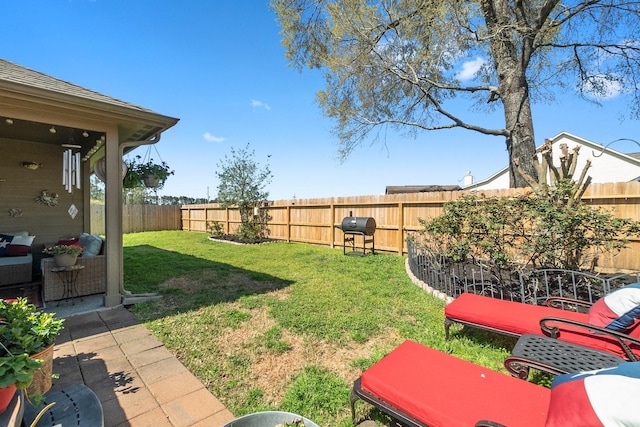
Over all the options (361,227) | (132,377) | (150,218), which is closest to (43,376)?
(132,377)

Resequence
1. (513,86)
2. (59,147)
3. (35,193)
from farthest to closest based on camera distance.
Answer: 1. (513,86)
2. (59,147)
3. (35,193)

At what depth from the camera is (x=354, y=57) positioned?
9.03 metres

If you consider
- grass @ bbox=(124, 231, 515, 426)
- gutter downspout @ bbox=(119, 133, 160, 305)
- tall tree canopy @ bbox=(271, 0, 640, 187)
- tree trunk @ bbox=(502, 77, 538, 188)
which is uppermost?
tall tree canopy @ bbox=(271, 0, 640, 187)

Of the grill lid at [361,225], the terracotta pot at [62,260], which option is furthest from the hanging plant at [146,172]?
the grill lid at [361,225]

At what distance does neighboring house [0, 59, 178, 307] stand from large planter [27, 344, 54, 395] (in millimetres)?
2353

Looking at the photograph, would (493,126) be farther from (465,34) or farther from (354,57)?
(354,57)

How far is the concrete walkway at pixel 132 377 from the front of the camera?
6.72ft

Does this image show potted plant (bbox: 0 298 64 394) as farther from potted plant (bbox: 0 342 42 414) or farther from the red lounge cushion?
the red lounge cushion

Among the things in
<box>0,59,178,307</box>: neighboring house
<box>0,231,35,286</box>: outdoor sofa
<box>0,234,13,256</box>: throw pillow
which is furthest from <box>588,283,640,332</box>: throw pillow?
<box>0,234,13,256</box>: throw pillow

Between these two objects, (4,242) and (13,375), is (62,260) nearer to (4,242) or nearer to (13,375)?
(4,242)

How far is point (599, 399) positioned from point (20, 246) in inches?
333

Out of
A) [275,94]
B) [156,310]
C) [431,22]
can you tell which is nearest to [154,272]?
[156,310]

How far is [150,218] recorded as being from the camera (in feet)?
56.0

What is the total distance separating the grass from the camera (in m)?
2.39
